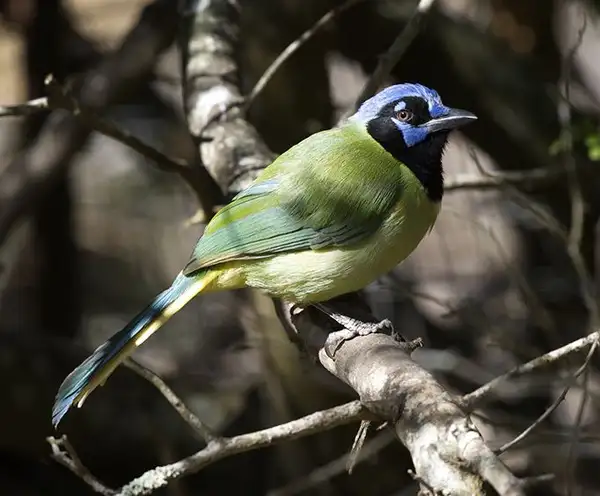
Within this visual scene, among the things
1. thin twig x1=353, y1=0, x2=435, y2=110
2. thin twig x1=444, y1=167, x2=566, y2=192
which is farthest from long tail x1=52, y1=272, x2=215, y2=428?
thin twig x1=444, y1=167, x2=566, y2=192

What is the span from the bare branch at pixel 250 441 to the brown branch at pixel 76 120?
179cm

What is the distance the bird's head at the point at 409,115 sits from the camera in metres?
3.56

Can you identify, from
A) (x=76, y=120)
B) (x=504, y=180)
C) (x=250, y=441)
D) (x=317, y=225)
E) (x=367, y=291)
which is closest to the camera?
(x=250, y=441)

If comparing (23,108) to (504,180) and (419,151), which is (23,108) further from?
(504,180)

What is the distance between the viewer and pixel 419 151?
11.7ft

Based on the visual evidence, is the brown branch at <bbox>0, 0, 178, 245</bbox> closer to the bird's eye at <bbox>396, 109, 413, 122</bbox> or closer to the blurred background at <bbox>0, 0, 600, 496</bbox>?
the blurred background at <bbox>0, 0, 600, 496</bbox>

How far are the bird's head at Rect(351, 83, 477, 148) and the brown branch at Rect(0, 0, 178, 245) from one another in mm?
924

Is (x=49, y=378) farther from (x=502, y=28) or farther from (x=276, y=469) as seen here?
(x=502, y=28)

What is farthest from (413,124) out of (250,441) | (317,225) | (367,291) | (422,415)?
(422,415)

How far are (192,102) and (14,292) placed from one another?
133 inches

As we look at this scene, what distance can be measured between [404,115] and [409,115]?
0.06ft

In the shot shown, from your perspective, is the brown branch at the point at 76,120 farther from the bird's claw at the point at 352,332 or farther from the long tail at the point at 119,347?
the bird's claw at the point at 352,332

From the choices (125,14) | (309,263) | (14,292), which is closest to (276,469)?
(309,263)

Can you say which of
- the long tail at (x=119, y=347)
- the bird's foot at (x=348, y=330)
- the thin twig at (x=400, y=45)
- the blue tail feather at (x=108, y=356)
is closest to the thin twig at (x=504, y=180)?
the thin twig at (x=400, y=45)
